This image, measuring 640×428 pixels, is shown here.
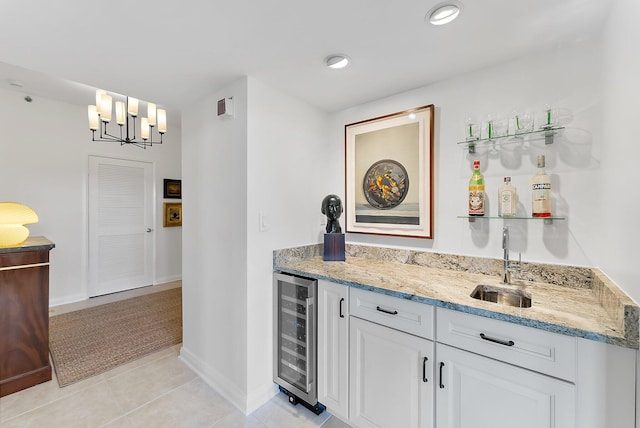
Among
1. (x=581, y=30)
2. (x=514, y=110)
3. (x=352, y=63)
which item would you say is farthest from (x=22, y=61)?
(x=581, y=30)

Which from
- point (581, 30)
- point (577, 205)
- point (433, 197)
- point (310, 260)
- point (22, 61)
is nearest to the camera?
point (581, 30)

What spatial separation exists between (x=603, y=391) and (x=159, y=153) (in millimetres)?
5410

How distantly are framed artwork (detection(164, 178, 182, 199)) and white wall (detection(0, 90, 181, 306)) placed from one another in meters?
0.72

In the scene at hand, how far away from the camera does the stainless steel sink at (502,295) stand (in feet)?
4.75

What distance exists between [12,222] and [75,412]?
1.42 m

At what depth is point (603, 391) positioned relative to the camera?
0.98m

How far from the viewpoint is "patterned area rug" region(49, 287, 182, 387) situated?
2.35m

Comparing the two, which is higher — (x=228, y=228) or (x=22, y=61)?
(x=22, y=61)

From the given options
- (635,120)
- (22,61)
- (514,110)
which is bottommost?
(635,120)

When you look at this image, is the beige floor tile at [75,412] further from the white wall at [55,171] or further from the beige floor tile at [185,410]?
the white wall at [55,171]

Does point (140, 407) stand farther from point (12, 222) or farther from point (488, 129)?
point (488, 129)

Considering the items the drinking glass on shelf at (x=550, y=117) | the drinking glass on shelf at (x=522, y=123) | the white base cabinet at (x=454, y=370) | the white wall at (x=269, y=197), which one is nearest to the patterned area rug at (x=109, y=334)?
the white wall at (x=269, y=197)

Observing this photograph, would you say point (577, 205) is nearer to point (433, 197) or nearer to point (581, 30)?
point (433, 197)

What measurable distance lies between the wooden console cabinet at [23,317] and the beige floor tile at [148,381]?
0.55 m
